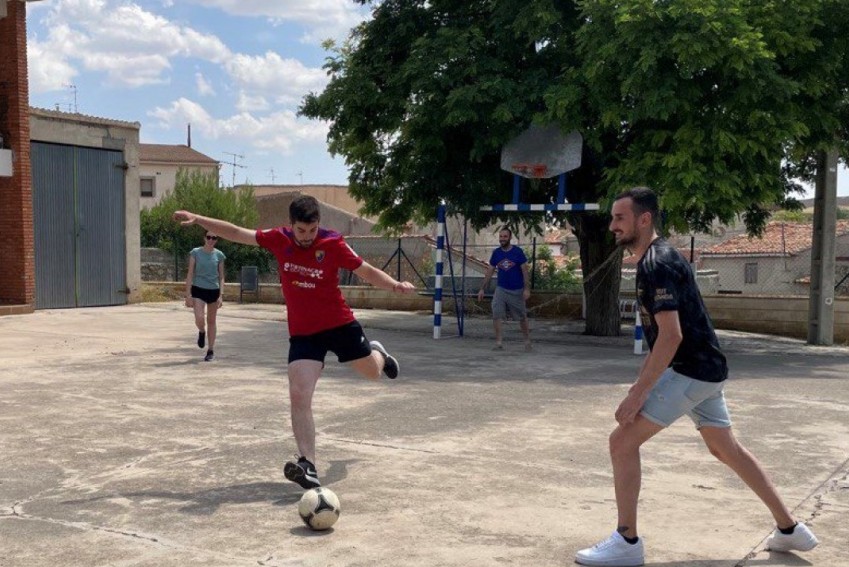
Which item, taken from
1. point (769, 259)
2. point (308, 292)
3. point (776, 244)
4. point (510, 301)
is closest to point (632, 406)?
point (308, 292)

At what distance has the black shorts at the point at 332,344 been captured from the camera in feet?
20.0

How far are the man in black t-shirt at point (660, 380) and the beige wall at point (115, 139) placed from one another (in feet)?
61.9

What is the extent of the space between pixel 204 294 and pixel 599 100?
623cm

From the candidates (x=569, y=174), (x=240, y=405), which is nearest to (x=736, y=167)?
(x=569, y=174)

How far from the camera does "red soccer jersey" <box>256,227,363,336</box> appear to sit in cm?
618

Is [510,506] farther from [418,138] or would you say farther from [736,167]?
[418,138]

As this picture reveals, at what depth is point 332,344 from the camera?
625cm

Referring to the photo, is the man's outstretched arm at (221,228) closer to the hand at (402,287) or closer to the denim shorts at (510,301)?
the hand at (402,287)

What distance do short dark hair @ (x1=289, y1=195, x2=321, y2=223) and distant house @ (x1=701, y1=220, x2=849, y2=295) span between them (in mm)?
35499

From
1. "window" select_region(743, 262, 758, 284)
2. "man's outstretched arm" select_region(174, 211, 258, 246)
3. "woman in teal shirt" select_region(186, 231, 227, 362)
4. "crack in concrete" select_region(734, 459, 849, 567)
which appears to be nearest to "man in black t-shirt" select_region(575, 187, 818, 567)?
"crack in concrete" select_region(734, 459, 849, 567)

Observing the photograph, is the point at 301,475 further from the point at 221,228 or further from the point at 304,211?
the point at 221,228

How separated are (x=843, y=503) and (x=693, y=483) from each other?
35.2 inches

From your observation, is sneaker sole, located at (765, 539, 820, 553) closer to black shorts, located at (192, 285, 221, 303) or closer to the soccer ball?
the soccer ball

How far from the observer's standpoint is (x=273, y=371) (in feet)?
37.8
